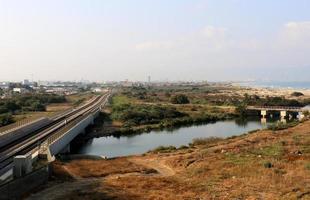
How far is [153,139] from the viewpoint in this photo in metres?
65.0

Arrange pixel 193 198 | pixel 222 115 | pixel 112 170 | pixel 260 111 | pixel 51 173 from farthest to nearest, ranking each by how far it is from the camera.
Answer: pixel 260 111 → pixel 222 115 → pixel 112 170 → pixel 51 173 → pixel 193 198

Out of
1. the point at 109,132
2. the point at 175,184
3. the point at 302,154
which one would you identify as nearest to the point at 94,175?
the point at 175,184

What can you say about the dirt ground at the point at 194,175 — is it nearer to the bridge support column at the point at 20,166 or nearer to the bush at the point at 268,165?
the bush at the point at 268,165

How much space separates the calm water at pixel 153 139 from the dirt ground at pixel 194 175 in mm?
11748

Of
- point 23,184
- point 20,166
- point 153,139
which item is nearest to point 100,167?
point 20,166

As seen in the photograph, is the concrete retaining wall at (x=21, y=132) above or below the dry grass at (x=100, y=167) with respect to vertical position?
above

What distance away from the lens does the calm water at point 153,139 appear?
2149 inches

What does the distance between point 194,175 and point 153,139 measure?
32444 mm

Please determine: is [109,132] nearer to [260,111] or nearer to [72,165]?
[72,165]

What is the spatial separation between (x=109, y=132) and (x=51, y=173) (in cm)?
3830

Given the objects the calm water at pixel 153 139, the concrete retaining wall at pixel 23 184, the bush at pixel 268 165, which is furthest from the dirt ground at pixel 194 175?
the calm water at pixel 153 139

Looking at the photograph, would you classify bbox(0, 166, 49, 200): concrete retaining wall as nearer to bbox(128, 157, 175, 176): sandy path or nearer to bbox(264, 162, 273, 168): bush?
bbox(128, 157, 175, 176): sandy path

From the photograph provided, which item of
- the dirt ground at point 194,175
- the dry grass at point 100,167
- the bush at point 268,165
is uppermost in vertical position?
the bush at point 268,165

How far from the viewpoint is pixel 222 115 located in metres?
97.0
